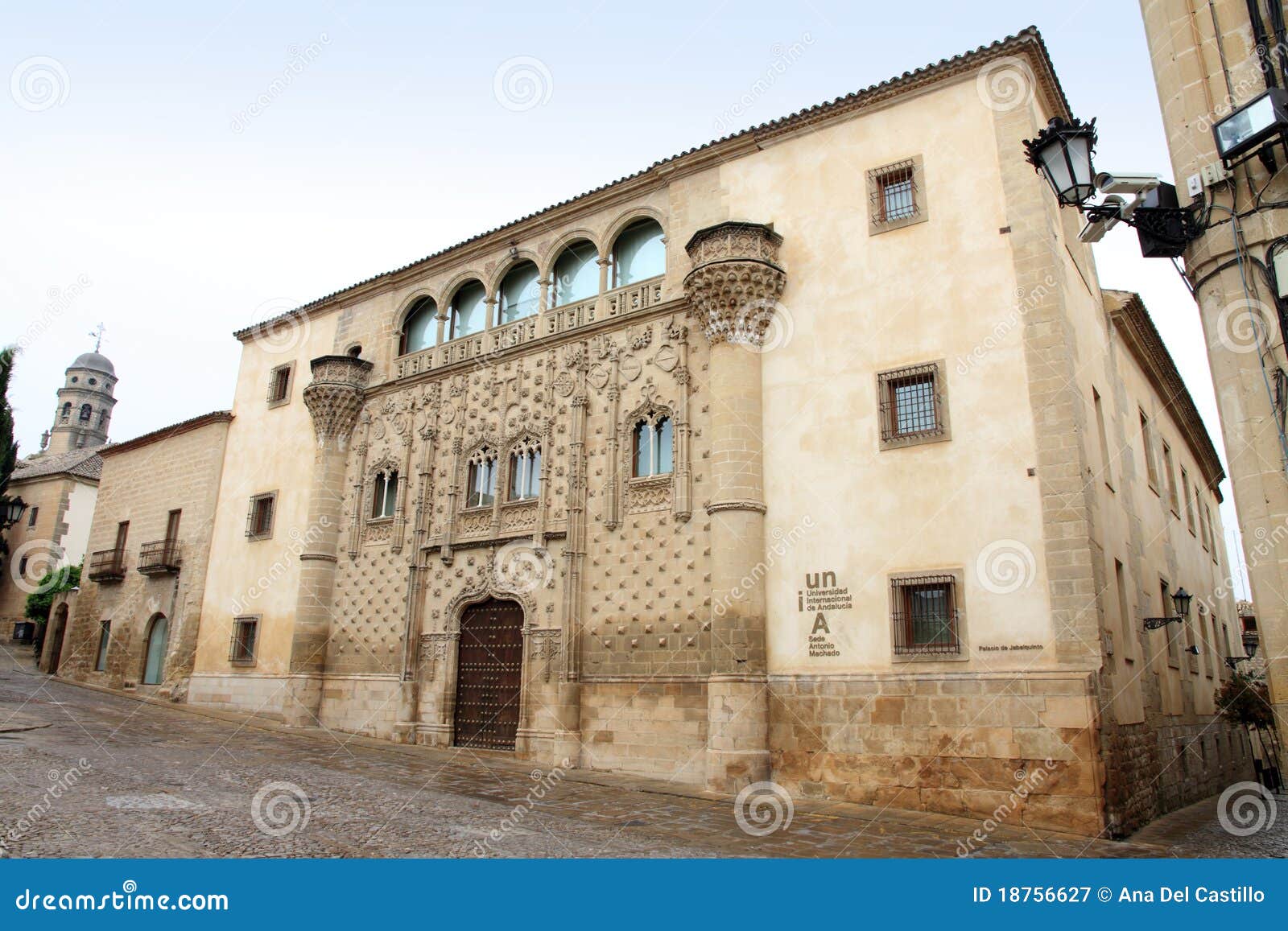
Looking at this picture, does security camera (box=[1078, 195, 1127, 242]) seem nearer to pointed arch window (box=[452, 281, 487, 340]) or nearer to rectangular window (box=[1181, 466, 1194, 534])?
pointed arch window (box=[452, 281, 487, 340])

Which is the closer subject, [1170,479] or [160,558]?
[1170,479]

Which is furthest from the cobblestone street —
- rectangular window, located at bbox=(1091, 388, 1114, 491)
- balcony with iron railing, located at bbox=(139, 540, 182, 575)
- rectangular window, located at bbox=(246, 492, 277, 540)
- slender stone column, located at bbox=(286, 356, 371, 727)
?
balcony with iron railing, located at bbox=(139, 540, 182, 575)

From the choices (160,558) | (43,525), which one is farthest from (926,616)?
(43,525)

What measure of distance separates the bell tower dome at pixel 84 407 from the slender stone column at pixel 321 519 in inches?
1706

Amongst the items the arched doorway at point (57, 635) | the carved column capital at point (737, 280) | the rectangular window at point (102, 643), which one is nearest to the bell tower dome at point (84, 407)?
the arched doorway at point (57, 635)

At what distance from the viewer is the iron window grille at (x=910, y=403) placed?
490 inches

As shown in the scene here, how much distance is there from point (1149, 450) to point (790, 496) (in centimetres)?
929

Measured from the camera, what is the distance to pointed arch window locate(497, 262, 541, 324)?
18516 mm

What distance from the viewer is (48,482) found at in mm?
41000

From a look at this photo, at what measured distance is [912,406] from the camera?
41.8 ft

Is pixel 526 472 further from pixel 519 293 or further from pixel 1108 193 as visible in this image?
pixel 1108 193

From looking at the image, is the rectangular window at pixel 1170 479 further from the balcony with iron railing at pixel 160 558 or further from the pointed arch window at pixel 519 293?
the balcony with iron railing at pixel 160 558

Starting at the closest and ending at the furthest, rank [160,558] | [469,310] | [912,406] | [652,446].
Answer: [912,406], [652,446], [469,310], [160,558]

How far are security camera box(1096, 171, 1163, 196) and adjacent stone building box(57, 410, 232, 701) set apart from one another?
23094 millimetres
